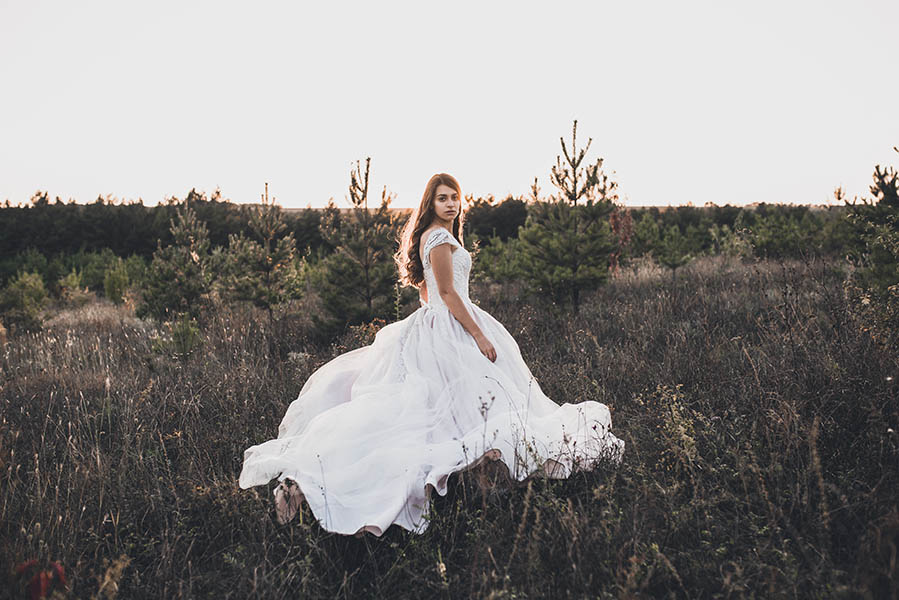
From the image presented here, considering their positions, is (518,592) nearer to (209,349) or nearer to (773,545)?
(773,545)

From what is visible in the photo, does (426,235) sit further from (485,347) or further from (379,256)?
(379,256)

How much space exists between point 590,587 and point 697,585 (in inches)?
17.8

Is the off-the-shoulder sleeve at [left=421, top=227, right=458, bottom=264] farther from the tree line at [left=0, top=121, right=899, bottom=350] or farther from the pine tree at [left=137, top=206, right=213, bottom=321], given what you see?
the pine tree at [left=137, top=206, right=213, bottom=321]

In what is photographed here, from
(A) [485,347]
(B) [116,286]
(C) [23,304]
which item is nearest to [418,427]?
(A) [485,347]

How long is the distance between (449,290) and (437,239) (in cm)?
34

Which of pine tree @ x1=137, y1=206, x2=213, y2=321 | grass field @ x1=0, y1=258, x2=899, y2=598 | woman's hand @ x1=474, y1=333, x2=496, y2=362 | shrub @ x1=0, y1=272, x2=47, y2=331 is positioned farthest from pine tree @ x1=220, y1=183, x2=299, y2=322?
woman's hand @ x1=474, y1=333, x2=496, y2=362

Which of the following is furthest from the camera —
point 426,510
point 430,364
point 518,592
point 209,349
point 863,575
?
point 209,349

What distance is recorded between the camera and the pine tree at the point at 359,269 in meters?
7.46

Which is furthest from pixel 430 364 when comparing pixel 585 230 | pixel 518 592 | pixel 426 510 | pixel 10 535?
pixel 585 230

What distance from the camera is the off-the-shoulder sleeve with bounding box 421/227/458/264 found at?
321 centimetres

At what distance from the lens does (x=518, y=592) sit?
2018 mm

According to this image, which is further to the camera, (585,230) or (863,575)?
(585,230)

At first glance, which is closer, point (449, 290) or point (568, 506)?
point (568, 506)

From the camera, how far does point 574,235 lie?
→ 8.52 metres
